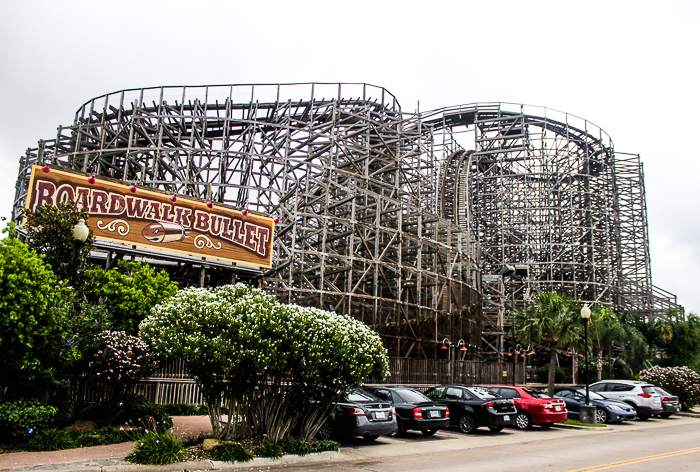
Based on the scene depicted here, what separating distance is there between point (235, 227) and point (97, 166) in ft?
41.3

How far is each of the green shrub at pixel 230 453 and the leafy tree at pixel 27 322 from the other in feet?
12.6

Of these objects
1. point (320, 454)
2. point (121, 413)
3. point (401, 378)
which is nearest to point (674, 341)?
point (401, 378)

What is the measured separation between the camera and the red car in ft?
55.4

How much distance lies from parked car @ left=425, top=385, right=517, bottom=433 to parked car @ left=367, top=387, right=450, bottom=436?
5.13 ft

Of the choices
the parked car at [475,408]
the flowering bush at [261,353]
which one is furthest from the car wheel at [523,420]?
the flowering bush at [261,353]

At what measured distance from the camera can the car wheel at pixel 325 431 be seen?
40.9ft

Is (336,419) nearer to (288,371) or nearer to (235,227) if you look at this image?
(288,371)

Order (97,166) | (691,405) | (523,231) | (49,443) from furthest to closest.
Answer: (523,231)
(97,166)
(691,405)
(49,443)

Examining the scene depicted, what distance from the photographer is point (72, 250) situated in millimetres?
13227

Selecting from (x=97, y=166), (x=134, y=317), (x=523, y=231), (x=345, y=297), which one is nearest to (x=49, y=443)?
(x=134, y=317)

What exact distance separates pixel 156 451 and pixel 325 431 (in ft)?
13.7

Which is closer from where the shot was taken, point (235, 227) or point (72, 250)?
point (72, 250)

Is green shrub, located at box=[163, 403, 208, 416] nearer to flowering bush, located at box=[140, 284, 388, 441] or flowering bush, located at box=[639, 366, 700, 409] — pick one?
flowering bush, located at box=[140, 284, 388, 441]

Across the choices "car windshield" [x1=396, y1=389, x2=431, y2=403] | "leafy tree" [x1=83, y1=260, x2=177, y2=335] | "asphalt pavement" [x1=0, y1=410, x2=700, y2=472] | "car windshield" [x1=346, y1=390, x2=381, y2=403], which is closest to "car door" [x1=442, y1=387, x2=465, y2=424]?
"asphalt pavement" [x1=0, y1=410, x2=700, y2=472]
